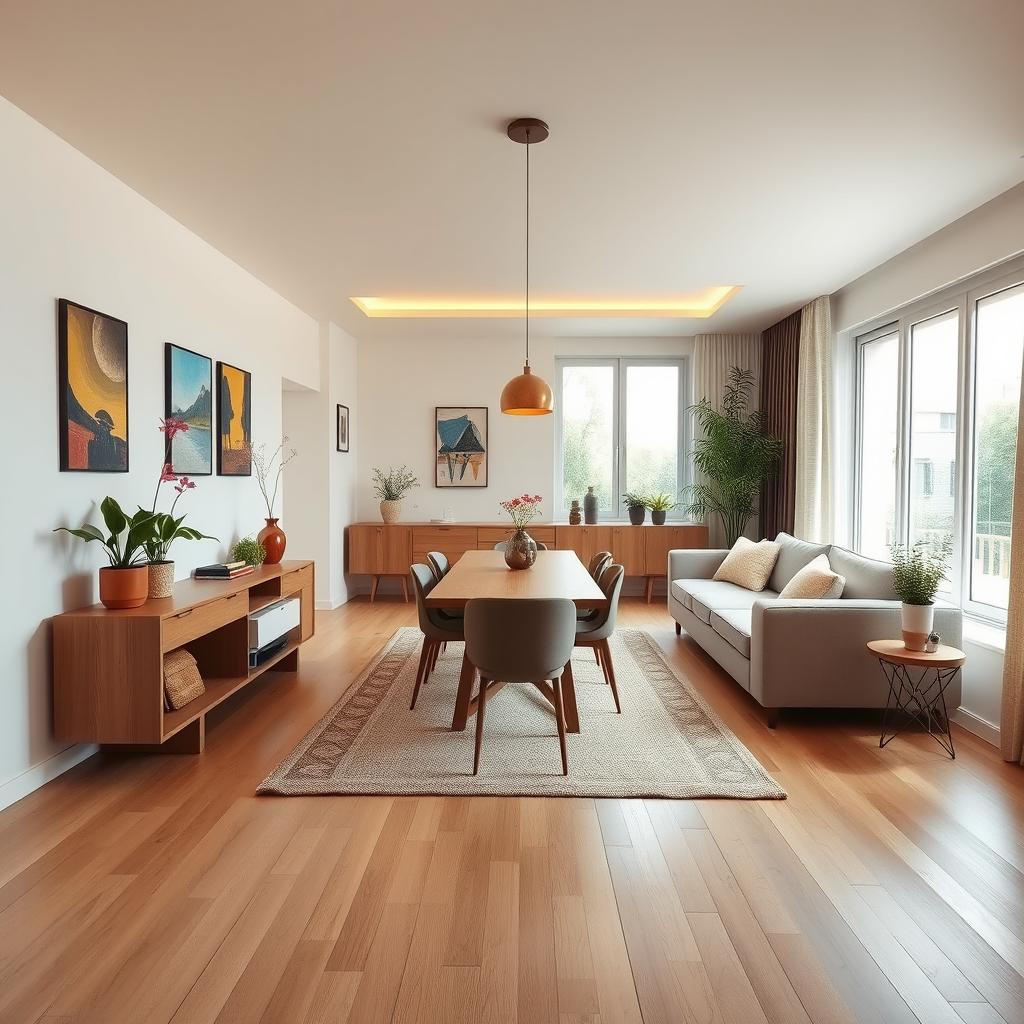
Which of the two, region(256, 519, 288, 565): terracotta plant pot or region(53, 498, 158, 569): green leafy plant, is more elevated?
region(53, 498, 158, 569): green leafy plant

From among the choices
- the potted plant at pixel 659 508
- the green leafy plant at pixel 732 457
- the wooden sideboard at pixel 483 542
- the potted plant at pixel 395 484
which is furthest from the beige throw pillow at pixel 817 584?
the potted plant at pixel 395 484

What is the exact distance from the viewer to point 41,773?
2904mm

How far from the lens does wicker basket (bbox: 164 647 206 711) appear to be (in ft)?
10.4

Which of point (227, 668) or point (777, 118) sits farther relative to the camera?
point (227, 668)

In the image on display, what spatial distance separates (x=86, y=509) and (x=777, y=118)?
331 cm

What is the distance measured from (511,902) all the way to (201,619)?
198 cm

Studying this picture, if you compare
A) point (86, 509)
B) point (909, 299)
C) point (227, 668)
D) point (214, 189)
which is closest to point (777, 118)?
point (909, 299)

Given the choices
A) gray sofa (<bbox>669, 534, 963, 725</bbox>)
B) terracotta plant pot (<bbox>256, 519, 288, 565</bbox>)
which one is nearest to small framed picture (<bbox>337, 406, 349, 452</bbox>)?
terracotta plant pot (<bbox>256, 519, 288, 565</bbox>)

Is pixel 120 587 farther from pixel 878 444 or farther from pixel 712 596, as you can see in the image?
pixel 878 444

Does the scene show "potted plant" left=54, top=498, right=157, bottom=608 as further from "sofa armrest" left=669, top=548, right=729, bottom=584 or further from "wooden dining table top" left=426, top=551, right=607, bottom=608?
"sofa armrest" left=669, top=548, right=729, bottom=584

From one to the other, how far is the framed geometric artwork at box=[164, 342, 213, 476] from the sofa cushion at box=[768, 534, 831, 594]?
12.8 feet

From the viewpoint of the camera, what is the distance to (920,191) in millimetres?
3648

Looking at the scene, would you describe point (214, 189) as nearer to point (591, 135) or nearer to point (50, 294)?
point (50, 294)

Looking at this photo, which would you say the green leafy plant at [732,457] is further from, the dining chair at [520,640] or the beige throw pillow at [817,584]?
the dining chair at [520,640]
